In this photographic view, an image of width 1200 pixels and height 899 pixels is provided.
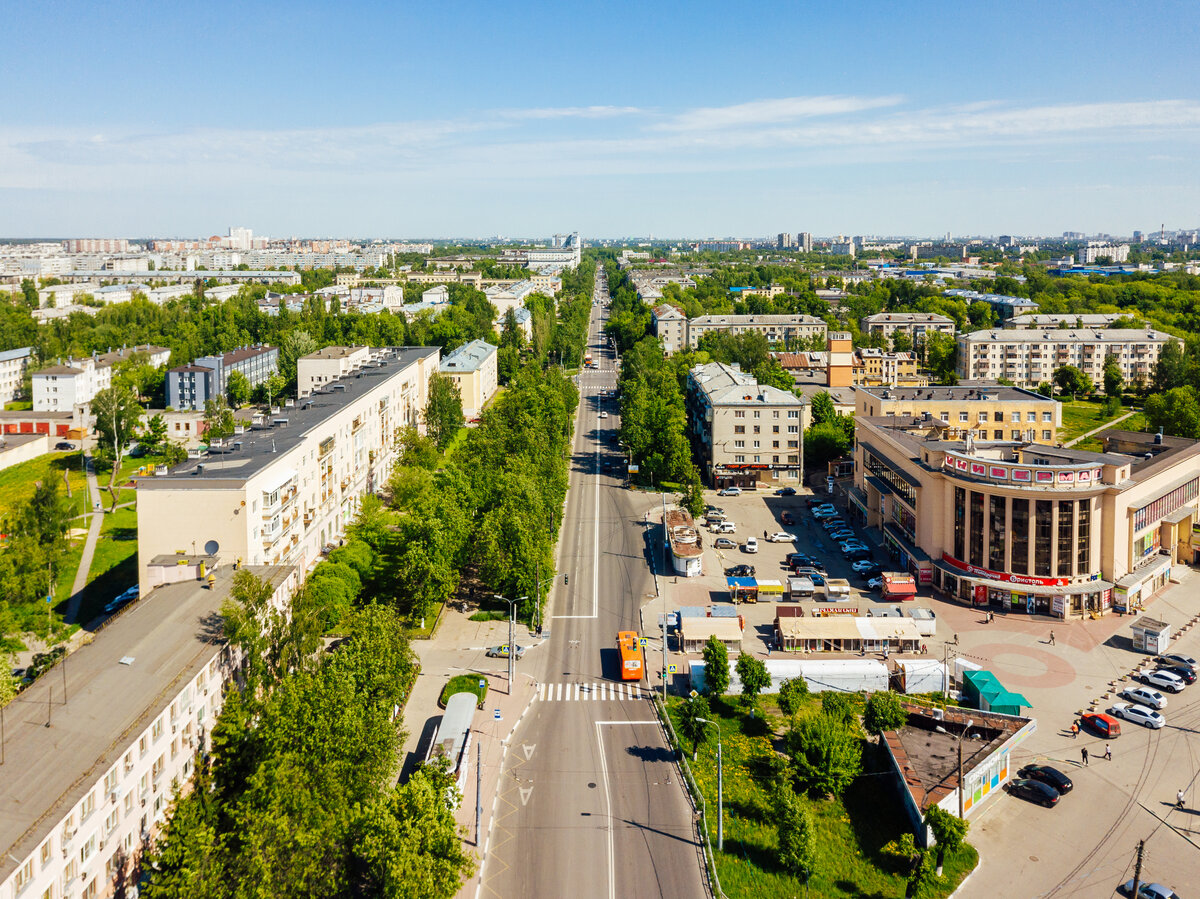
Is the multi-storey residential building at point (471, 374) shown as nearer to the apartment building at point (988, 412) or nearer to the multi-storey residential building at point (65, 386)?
the multi-storey residential building at point (65, 386)

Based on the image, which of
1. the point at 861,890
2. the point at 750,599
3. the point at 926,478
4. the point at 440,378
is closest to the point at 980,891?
the point at 861,890

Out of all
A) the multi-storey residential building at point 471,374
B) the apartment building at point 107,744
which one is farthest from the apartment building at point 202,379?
the apartment building at point 107,744

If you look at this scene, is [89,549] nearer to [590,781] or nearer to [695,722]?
[590,781]

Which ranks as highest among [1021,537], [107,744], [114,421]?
[114,421]

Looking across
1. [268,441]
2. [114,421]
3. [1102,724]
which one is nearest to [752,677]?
[1102,724]

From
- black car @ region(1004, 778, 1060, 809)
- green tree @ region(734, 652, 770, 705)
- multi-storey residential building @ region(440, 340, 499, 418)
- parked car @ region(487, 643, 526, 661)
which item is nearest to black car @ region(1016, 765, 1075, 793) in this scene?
black car @ region(1004, 778, 1060, 809)
